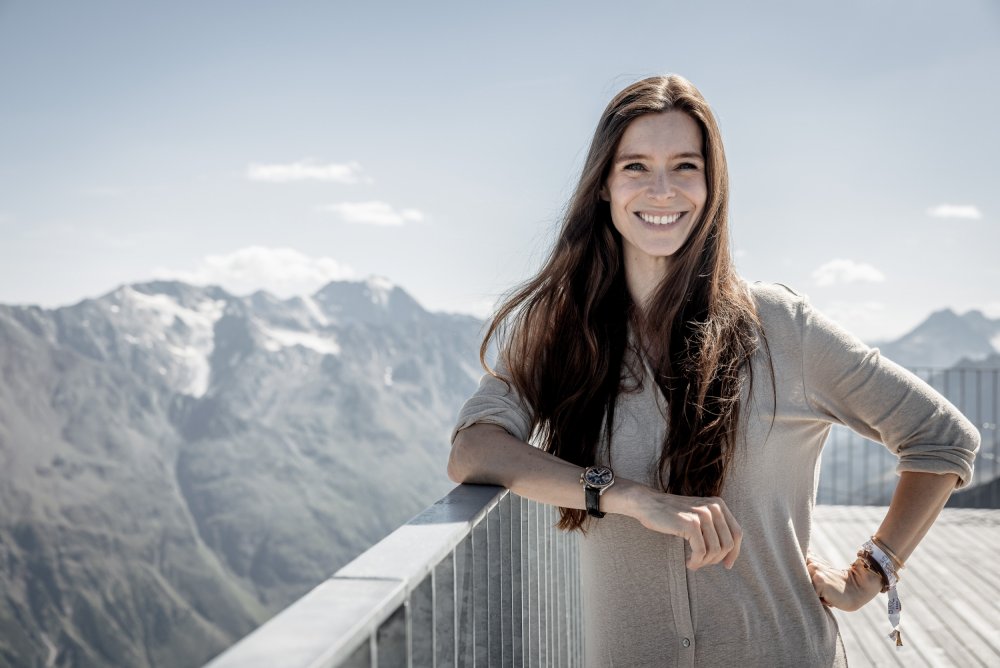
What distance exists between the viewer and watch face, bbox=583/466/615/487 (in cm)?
127

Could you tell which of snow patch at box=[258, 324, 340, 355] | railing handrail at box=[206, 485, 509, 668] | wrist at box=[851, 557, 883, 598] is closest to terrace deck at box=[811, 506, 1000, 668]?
wrist at box=[851, 557, 883, 598]

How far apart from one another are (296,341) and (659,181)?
195 metres

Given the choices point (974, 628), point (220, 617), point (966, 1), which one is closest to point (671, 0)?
point (966, 1)

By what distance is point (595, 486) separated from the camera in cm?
127

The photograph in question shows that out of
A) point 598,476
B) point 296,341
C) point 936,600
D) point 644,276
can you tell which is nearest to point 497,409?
point 598,476

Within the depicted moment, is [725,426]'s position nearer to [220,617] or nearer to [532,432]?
[532,432]

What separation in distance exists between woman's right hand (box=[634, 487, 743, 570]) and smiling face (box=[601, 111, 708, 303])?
0.54m

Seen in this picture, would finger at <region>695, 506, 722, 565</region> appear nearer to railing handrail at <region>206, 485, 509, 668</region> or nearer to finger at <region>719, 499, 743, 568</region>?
finger at <region>719, 499, 743, 568</region>

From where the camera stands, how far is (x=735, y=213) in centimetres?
166

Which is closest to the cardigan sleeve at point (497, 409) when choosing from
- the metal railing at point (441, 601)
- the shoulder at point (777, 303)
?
the metal railing at point (441, 601)

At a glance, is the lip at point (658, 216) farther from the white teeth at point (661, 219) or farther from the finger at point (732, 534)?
the finger at point (732, 534)

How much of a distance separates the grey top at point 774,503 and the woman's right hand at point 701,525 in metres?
0.17

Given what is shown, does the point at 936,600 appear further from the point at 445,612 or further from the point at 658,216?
the point at 445,612

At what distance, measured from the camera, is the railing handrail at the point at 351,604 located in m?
0.57
